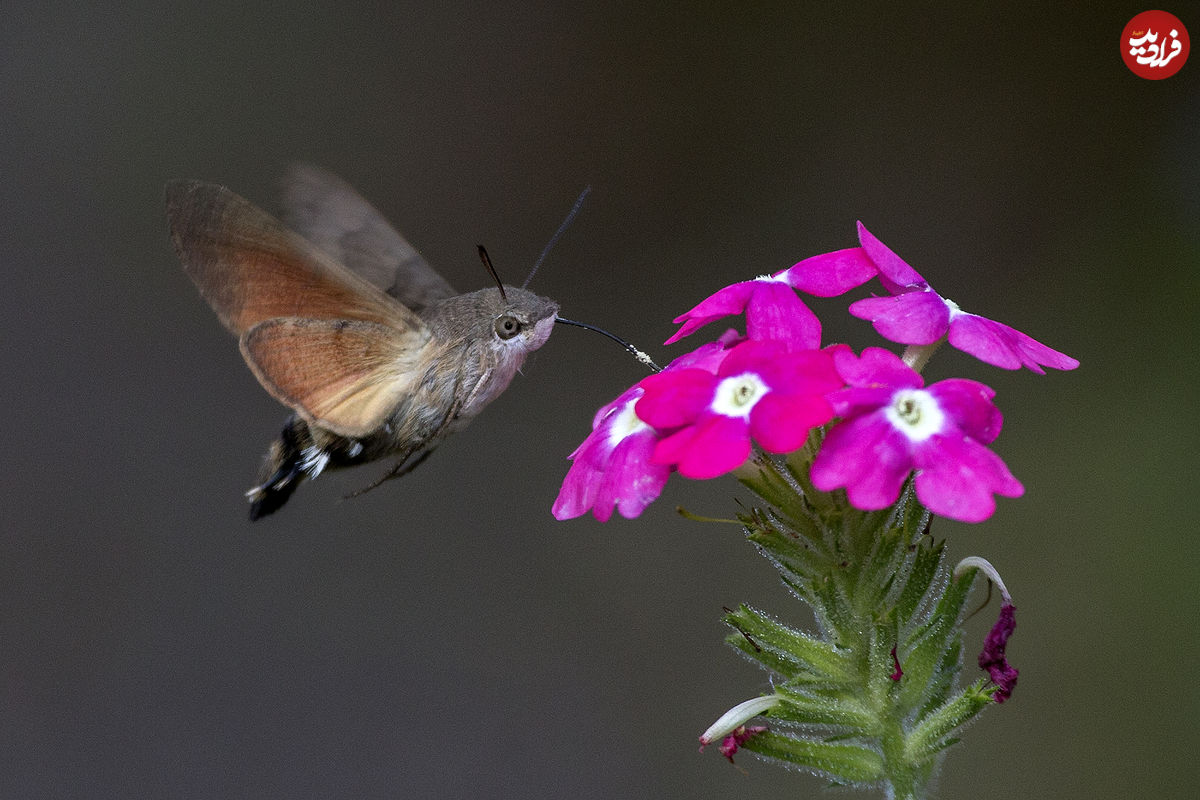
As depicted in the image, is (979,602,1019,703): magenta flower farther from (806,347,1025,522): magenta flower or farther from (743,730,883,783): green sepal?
(806,347,1025,522): magenta flower

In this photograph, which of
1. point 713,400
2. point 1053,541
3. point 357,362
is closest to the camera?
point 713,400

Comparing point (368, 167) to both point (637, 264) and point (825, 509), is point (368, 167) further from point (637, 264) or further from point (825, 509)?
point (825, 509)

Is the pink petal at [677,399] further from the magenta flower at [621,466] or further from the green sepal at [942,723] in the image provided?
the green sepal at [942,723]

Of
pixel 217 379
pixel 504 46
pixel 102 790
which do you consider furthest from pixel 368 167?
pixel 102 790

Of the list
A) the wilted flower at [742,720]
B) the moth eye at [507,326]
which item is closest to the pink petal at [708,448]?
the wilted flower at [742,720]

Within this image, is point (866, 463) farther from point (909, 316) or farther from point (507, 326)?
point (507, 326)

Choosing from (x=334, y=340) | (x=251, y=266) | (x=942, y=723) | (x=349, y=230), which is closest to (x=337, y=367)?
(x=334, y=340)

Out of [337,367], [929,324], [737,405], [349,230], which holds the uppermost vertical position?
[929,324]

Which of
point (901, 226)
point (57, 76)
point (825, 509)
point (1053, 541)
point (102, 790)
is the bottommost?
point (102, 790)
